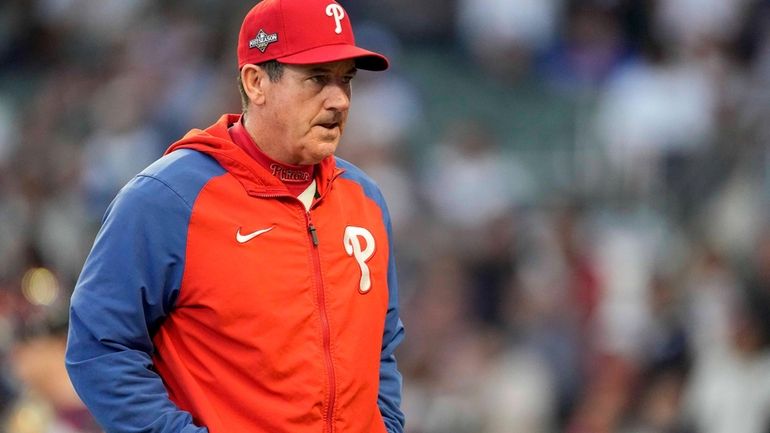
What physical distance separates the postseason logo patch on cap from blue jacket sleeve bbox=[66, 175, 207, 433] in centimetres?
47


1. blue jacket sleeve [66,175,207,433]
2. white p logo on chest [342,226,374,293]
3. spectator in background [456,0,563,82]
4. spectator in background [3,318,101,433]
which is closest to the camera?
blue jacket sleeve [66,175,207,433]

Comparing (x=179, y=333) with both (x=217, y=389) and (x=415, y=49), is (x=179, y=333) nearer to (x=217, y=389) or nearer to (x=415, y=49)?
(x=217, y=389)

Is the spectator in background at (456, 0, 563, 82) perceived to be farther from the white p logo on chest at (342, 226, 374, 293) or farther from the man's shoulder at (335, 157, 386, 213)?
the white p logo on chest at (342, 226, 374, 293)

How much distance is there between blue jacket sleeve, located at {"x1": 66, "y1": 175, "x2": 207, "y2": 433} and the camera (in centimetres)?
338

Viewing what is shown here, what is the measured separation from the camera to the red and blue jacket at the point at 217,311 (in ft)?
11.1

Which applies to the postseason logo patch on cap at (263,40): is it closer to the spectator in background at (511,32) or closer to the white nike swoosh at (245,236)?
the white nike swoosh at (245,236)

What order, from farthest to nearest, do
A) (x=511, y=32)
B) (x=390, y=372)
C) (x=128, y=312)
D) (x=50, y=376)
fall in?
(x=511, y=32) → (x=50, y=376) → (x=390, y=372) → (x=128, y=312)

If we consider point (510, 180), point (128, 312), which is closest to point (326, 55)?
point (128, 312)

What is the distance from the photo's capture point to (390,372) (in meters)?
3.95

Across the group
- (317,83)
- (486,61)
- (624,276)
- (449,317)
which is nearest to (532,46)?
(486,61)

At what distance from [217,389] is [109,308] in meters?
0.34

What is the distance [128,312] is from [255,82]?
695 millimetres

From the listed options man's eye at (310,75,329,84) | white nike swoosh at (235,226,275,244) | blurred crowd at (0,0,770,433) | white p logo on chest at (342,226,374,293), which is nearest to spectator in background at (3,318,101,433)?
blurred crowd at (0,0,770,433)

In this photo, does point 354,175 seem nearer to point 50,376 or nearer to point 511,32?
point 50,376
